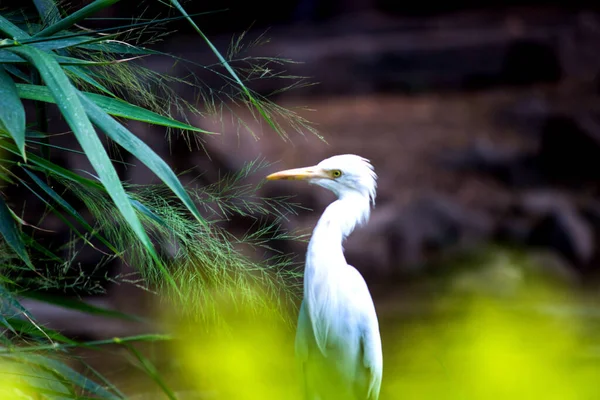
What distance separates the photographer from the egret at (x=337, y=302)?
2.59 feet

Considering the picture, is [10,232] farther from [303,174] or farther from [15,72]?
[303,174]

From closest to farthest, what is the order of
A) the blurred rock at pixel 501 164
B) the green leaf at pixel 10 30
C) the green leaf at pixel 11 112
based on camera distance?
1. the green leaf at pixel 11 112
2. the green leaf at pixel 10 30
3. the blurred rock at pixel 501 164

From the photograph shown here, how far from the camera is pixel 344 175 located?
2.63 feet

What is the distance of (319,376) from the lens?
0.86m

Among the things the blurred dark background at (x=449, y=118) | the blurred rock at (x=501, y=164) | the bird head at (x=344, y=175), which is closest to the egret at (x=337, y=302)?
the bird head at (x=344, y=175)

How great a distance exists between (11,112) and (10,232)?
20 centimetres

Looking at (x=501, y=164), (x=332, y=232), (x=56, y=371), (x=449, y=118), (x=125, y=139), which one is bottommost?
(x=501, y=164)

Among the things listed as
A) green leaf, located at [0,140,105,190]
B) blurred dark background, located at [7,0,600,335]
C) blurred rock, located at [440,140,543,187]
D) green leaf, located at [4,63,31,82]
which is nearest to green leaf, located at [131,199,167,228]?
green leaf, located at [0,140,105,190]

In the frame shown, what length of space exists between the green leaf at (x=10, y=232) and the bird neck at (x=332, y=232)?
28cm

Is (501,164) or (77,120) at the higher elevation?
(77,120)

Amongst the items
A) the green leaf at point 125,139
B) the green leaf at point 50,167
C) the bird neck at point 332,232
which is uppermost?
the green leaf at point 125,139

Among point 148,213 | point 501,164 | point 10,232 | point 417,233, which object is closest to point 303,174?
point 148,213

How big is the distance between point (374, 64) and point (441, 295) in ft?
3.44

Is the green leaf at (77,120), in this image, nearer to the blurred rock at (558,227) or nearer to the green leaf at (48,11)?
the green leaf at (48,11)
